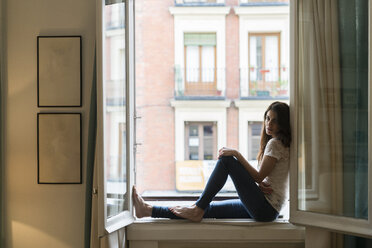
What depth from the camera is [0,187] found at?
237 cm

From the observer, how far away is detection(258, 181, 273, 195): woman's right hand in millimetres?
2240

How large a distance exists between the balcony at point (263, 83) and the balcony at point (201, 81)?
0.32 m

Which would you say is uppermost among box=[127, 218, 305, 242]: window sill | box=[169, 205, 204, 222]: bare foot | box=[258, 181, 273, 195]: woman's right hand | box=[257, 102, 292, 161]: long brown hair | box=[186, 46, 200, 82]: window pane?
box=[186, 46, 200, 82]: window pane

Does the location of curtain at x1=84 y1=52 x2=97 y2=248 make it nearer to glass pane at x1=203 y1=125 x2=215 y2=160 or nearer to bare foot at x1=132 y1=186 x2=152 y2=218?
bare foot at x1=132 y1=186 x2=152 y2=218

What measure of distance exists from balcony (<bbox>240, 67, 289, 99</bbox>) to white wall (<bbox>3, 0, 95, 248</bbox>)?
12.5 ft

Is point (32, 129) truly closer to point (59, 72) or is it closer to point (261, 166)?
point (59, 72)

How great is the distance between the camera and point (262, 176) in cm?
220

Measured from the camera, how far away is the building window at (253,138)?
19.8ft

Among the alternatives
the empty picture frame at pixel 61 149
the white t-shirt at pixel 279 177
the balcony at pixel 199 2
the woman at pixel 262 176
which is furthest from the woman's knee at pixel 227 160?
the balcony at pixel 199 2

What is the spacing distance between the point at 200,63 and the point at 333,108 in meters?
3.96

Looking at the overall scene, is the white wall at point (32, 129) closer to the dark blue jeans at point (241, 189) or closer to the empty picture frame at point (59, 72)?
the empty picture frame at point (59, 72)

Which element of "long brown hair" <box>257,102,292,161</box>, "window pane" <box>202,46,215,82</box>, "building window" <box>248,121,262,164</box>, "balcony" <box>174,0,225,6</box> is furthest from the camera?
"building window" <box>248,121,262,164</box>

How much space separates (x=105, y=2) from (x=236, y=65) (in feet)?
14.0

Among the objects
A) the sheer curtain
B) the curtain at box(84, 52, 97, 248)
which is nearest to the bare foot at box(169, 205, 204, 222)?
the curtain at box(84, 52, 97, 248)
